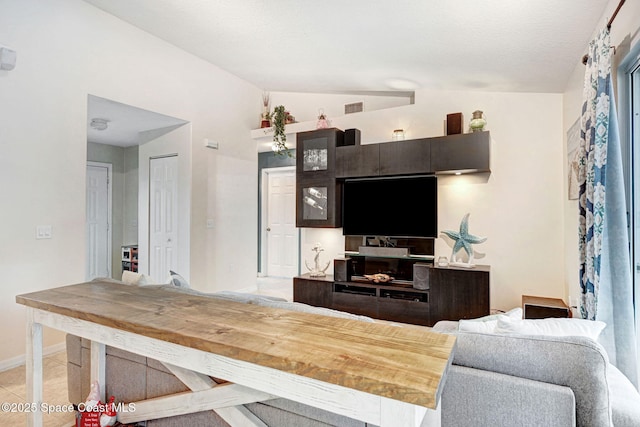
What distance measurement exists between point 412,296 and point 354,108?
2.71m

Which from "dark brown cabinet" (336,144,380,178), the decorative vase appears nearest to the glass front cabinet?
"dark brown cabinet" (336,144,380,178)

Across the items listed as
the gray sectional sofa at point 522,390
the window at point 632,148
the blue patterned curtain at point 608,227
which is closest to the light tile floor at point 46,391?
the gray sectional sofa at point 522,390

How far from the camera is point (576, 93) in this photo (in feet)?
9.69

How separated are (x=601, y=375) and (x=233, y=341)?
3.54 ft

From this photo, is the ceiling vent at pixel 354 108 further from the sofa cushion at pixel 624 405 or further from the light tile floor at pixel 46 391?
the light tile floor at pixel 46 391

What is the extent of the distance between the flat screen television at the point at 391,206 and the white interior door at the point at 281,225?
6.88ft

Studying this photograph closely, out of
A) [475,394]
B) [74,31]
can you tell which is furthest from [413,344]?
[74,31]

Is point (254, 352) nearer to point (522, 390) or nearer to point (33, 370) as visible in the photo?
point (522, 390)

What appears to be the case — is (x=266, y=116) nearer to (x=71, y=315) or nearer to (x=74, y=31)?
(x=74, y=31)

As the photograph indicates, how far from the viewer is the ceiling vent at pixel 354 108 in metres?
4.82

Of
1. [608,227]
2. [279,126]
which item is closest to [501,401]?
[608,227]

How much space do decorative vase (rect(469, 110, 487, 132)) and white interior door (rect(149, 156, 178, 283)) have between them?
3.67m

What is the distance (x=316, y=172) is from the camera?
4.47 m

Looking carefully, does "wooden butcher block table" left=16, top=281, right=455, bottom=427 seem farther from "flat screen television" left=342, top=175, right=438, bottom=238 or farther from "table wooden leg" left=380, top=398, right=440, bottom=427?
"flat screen television" left=342, top=175, right=438, bottom=238
